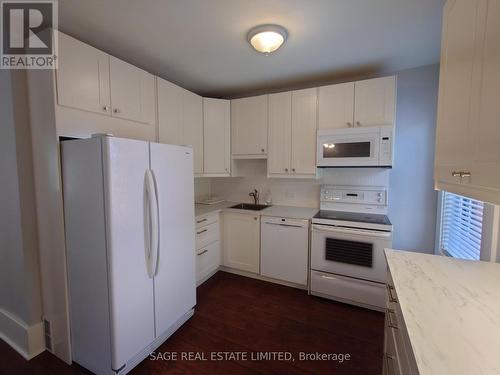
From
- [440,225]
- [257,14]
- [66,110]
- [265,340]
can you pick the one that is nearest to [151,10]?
[257,14]

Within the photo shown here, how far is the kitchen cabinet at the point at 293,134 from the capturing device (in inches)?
106

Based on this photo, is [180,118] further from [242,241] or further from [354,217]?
[354,217]

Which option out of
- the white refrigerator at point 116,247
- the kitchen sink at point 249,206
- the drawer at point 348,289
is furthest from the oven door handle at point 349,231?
the white refrigerator at point 116,247

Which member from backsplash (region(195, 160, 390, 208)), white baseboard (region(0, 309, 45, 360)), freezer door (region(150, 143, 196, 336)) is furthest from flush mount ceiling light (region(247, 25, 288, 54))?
white baseboard (region(0, 309, 45, 360))

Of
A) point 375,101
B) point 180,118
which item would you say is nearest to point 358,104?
point 375,101

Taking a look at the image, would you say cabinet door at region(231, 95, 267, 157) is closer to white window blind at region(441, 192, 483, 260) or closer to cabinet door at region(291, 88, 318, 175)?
cabinet door at region(291, 88, 318, 175)

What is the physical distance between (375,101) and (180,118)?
2.17 meters

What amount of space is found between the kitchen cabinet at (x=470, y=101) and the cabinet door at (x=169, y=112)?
7.61 ft

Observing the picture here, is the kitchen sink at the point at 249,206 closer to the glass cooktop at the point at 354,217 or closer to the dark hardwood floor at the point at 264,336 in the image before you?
the glass cooktop at the point at 354,217

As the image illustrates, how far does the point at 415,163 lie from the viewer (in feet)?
8.30

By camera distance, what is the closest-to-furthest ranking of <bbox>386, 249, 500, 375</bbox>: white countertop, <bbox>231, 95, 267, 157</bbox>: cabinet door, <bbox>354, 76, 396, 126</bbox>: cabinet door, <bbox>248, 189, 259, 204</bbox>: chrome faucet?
1. <bbox>386, 249, 500, 375</bbox>: white countertop
2. <bbox>354, 76, 396, 126</bbox>: cabinet door
3. <bbox>231, 95, 267, 157</bbox>: cabinet door
4. <bbox>248, 189, 259, 204</bbox>: chrome faucet

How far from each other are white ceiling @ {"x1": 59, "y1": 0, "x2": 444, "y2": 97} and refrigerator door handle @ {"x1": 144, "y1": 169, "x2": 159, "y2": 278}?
1133 millimetres

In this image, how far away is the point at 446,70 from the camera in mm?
1218

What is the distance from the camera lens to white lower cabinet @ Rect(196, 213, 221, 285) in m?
2.66
